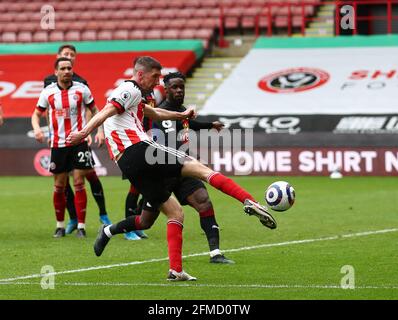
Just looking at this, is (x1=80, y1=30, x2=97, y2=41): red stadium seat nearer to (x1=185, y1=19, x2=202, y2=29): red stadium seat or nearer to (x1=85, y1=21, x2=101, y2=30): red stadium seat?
(x1=85, y1=21, x2=101, y2=30): red stadium seat

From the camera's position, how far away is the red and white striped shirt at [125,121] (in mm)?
9398

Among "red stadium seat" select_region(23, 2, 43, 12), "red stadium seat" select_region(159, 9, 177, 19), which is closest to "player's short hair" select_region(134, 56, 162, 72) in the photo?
"red stadium seat" select_region(159, 9, 177, 19)

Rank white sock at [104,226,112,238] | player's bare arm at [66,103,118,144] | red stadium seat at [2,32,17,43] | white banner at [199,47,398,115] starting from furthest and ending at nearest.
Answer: red stadium seat at [2,32,17,43] < white banner at [199,47,398,115] < white sock at [104,226,112,238] < player's bare arm at [66,103,118,144]

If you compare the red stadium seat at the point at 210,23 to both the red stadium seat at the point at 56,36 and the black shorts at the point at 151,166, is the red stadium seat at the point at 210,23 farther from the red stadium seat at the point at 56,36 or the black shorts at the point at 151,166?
the black shorts at the point at 151,166

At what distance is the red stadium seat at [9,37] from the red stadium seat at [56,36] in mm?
1003

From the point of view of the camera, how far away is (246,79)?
2747 cm

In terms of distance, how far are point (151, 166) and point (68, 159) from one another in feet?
13.2

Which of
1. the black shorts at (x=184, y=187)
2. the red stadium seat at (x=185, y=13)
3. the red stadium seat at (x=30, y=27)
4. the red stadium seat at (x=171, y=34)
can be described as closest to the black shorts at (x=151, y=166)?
the black shorts at (x=184, y=187)

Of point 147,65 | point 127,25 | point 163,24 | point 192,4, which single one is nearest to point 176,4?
point 192,4

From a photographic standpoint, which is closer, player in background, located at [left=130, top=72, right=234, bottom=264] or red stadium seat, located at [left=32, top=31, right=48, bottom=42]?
player in background, located at [left=130, top=72, right=234, bottom=264]

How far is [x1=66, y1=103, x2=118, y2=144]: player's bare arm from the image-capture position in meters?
9.18

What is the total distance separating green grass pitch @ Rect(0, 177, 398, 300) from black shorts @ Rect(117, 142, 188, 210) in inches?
30.3
